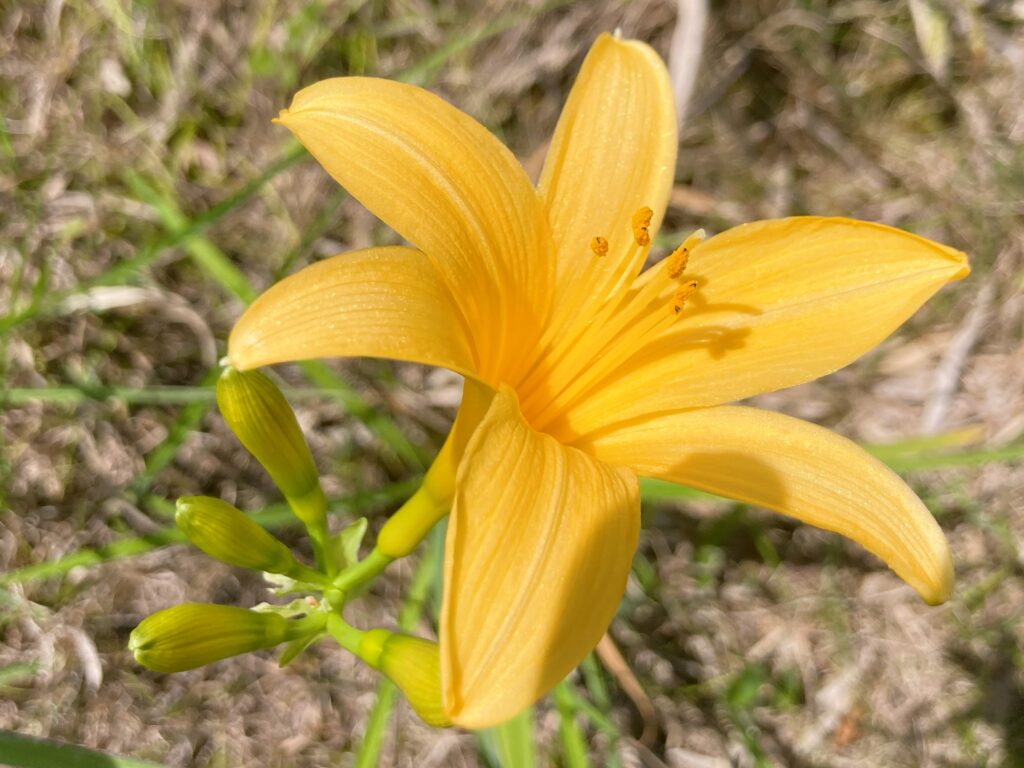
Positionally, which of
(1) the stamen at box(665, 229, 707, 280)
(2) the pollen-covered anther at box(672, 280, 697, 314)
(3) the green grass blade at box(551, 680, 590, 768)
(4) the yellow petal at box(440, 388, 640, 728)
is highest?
(1) the stamen at box(665, 229, 707, 280)

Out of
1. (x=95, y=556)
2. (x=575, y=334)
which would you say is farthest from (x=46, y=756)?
(x=575, y=334)

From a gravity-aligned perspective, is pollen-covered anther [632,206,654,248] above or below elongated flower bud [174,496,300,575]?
above

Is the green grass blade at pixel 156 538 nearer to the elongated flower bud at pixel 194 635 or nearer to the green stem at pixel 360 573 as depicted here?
the green stem at pixel 360 573

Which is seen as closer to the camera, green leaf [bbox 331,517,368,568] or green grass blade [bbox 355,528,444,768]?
green leaf [bbox 331,517,368,568]

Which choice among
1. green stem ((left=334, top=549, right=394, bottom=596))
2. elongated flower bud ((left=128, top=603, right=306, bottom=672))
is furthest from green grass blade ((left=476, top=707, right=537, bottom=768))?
elongated flower bud ((left=128, top=603, right=306, bottom=672))

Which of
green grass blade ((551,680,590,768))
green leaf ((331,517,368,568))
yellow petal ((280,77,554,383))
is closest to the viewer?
yellow petal ((280,77,554,383))

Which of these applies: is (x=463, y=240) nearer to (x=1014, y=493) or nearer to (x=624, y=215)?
(x=624, y=215)

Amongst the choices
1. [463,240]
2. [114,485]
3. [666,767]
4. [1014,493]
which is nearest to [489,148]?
[463,240]

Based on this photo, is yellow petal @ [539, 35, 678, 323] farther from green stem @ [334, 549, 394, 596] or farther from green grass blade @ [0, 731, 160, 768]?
green grass blade @ [0, 731, 160, 768]

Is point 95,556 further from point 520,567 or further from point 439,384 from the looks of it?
point 520,567
